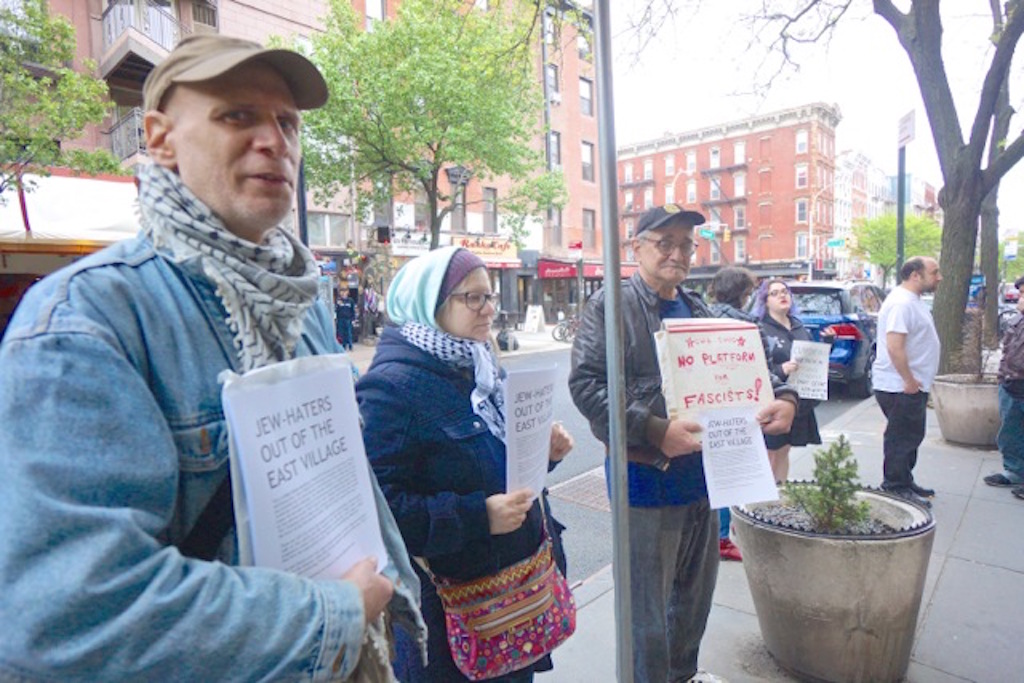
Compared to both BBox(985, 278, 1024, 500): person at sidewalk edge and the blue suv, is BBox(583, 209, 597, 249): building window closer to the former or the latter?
the blue suv

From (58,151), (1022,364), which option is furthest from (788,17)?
(58,151)

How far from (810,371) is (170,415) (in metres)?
4.27

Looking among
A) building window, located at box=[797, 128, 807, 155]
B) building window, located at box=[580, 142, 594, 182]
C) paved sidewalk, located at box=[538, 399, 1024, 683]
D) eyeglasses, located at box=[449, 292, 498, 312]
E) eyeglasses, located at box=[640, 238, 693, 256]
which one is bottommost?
paved sidewalk, located at box=[538, 399, 1024, 683]

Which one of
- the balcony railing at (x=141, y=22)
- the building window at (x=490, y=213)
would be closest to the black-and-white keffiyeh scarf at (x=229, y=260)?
the balcony railing at (x=141, y=22)

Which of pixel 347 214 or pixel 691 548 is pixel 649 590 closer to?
pixel 691 548

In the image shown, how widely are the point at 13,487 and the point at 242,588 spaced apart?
320 millimetres

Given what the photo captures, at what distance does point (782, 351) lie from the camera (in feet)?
15.3

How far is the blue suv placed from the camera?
9.21m

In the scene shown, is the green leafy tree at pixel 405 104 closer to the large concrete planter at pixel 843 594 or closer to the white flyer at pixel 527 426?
the large concrete planter at pixel 843 594

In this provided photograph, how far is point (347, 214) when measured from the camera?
22.8 meters

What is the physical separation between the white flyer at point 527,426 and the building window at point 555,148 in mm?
28999

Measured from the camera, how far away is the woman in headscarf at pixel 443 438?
1.80 metres

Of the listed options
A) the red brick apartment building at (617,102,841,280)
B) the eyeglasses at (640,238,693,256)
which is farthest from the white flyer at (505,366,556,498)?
the red brick apartment building at (617,102,841,280)

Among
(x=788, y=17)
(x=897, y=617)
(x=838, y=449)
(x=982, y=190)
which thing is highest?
(x=788, y=17)
